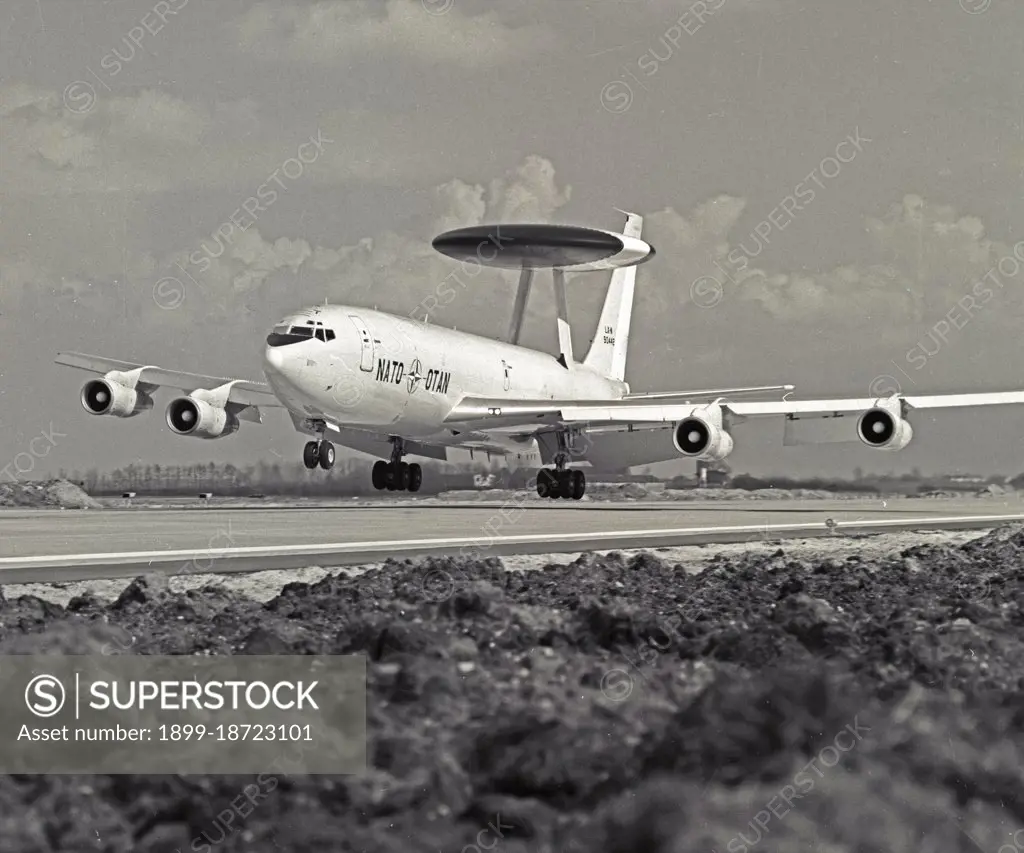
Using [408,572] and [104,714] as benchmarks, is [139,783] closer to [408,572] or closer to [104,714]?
A: [104,714]

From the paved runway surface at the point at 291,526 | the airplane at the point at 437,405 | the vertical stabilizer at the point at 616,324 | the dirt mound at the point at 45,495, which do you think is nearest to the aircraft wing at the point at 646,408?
the airplane at the point at 437,405

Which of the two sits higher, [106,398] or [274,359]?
[274,359]

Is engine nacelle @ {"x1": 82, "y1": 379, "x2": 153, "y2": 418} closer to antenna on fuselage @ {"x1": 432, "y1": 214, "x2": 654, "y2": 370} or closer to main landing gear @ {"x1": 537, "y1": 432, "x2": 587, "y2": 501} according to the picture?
main landing gear @ {"x1": 537, "y1": 432, "x2": 587, "y2": 501}

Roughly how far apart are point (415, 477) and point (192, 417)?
7838 mm

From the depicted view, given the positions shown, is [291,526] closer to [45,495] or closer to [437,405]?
[437,405]

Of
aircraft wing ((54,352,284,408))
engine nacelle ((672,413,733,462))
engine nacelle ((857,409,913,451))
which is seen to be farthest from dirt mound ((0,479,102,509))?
engine nacelle ((857,409,913,451))

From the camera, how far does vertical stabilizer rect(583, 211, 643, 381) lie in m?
66.7

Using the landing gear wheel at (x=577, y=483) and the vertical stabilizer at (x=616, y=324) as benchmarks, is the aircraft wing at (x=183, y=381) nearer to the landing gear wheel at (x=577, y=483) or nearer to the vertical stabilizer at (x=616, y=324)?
the landing gear wheel at (x=577, y=483)

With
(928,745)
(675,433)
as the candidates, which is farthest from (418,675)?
(675,433)

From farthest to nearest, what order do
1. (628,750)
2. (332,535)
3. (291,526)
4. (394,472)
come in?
(394,472) → (291,526) → (332,535) → (628,750)

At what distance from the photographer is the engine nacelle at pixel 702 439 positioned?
38375 mm

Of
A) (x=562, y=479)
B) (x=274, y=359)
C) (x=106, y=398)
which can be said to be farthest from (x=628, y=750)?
(x=562, y=479)

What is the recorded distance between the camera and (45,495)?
48375 millimetres

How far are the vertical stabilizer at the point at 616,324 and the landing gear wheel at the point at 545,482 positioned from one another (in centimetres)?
1970
